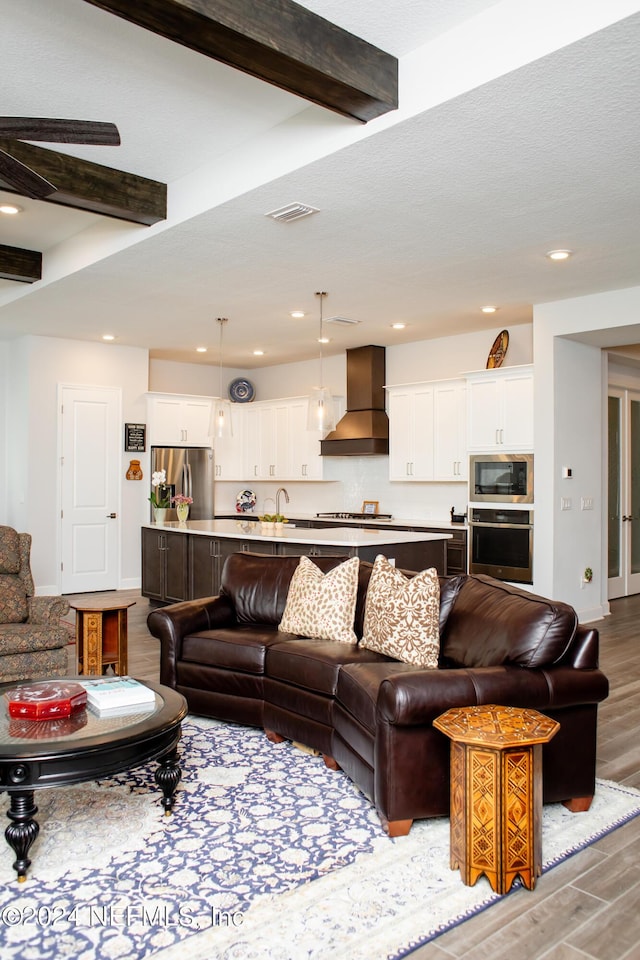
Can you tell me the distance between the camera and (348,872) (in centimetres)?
246

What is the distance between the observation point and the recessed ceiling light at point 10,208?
5.07 meters

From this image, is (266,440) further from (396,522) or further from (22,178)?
(22,178)

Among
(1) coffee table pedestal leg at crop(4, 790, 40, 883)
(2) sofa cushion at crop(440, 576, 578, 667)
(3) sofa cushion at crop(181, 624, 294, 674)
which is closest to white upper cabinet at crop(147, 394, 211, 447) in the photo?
(3) sofa cushion at crop(181, 624, 294, 674)

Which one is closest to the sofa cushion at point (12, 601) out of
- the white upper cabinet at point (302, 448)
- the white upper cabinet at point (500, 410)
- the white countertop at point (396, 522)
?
the white countertop at point (396, 522)

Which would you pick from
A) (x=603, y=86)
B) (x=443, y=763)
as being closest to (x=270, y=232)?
(x=603, y=86)

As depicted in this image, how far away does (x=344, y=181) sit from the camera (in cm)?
385

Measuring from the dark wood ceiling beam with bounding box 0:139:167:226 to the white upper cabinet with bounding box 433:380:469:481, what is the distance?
12.7 feet

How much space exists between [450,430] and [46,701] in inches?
223

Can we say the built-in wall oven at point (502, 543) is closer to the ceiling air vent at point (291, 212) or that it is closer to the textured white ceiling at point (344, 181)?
the textured white ceiling at point (344, 181)

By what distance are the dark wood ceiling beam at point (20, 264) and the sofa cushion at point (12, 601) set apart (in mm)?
2582

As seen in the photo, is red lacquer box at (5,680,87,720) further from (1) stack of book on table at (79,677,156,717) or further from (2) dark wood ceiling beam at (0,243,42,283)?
(2) dark wood ceiling beam at (0,243,42,283)

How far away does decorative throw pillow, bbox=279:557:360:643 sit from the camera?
379cm

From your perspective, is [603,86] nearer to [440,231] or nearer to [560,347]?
[440,231]

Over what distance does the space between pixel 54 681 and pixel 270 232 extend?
2.93m
